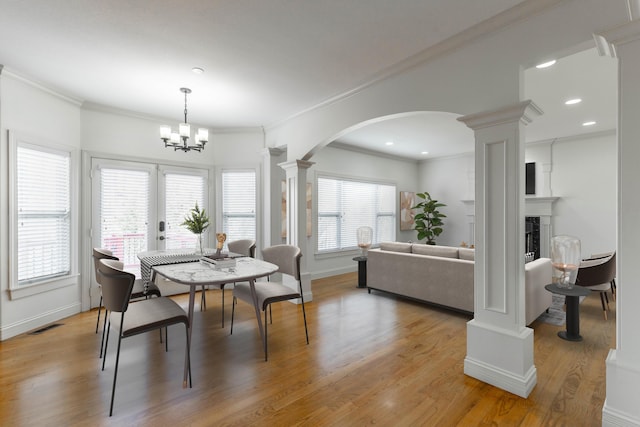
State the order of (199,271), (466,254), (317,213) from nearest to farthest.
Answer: (199,271) → (466,254) → (317,213)

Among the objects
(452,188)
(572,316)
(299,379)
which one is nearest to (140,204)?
Answer: (299,379)

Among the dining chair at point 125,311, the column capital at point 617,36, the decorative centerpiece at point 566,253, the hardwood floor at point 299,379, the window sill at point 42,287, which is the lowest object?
the hardwood floor at point 299,379

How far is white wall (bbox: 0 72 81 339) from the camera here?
10.1 feet

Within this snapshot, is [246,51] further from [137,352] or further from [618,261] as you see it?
[618,261]

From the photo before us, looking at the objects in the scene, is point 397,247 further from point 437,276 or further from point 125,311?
point 125,311

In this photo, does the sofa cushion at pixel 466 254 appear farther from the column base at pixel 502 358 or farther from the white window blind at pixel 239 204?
the white window blind at pixel 239 204

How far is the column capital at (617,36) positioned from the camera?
164 centimetres

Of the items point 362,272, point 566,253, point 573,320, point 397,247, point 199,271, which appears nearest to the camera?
point 199,271

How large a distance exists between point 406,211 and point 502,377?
565 centimetres

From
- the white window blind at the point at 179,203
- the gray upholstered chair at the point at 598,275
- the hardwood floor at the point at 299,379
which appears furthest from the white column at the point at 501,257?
the white window blind at the point at 179,203

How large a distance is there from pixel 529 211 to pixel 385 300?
12.7 feet

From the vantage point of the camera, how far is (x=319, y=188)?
19.7 ft

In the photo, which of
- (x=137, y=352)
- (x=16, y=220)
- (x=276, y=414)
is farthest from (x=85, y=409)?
(x=16, y=220)

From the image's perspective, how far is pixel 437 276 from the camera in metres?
3.91
